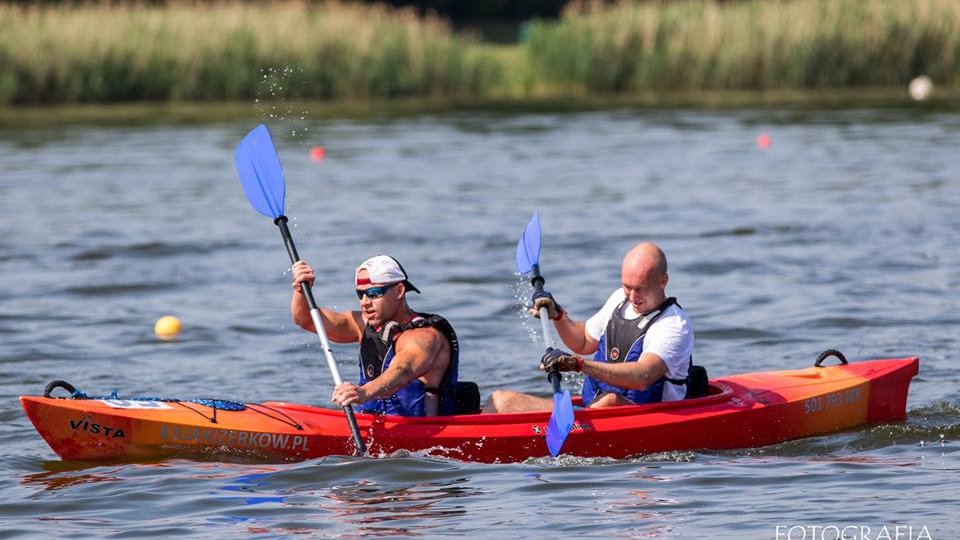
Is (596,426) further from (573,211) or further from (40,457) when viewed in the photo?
(573,211)

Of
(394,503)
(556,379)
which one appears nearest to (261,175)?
(556,379)

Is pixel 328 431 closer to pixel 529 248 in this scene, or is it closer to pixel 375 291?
pixel 375 291

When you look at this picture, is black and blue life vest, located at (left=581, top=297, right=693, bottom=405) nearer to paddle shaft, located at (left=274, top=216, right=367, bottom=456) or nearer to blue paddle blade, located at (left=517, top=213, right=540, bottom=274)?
blue paddle blade, located at (left=517, top=213, right=540, bottom=274)

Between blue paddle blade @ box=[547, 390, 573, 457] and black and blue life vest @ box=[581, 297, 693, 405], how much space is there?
16.3 inches

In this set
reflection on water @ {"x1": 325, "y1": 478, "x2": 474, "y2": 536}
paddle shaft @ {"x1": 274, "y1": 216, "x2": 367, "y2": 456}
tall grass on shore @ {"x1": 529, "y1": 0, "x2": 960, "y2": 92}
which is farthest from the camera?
tall grass on shore @ {"x1": 529, "y1": 0, "x2": 960, "y2": 92}

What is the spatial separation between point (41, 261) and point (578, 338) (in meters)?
7.30

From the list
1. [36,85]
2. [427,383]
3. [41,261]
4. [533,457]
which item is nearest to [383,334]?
[427,383]

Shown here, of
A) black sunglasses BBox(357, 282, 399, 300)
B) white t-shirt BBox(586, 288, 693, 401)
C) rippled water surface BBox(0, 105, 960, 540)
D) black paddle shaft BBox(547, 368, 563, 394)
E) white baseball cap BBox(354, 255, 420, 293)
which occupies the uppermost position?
white baseball cap BBox(354, 255, 420, 293)

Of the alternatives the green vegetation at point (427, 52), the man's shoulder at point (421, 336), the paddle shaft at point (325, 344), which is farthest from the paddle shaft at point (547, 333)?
the green vegetation at point (427, 52)

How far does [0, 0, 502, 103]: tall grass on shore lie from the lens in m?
26.5

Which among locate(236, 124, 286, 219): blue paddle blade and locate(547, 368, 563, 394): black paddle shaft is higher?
locate(236, 124, 286, 219): blue paddle blade

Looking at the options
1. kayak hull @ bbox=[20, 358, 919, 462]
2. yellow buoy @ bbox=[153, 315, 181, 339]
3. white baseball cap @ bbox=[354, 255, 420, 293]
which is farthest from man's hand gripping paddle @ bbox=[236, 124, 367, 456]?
yellow buoy @ bbox=[153, 315, 181, 339]

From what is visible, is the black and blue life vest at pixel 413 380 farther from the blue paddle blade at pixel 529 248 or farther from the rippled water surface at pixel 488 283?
the blue paddle blade at pixel 529 248

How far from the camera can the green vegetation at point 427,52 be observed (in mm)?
26484
